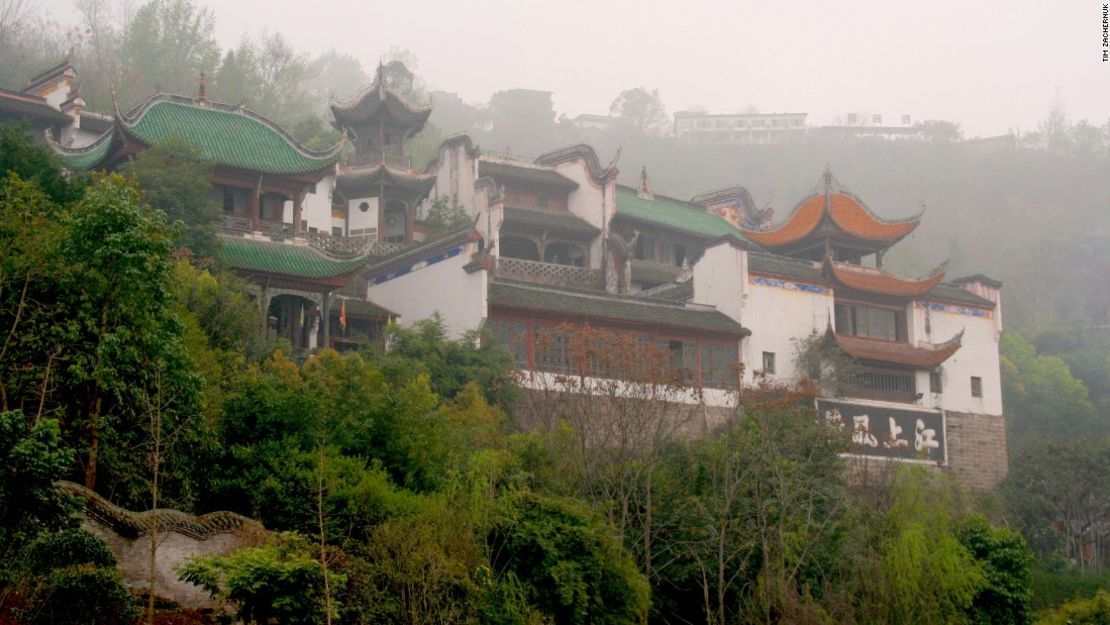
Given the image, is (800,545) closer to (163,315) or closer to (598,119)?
(163,315)

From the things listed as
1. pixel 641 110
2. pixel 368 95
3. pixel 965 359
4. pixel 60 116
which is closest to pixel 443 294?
pixel 368 95

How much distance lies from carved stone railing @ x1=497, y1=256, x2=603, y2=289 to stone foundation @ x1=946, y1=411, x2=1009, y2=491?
31.6ft

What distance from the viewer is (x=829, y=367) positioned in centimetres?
3014

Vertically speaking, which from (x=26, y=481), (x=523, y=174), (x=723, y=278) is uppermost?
(x=523, y=174)

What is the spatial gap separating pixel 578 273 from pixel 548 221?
5.53 ft

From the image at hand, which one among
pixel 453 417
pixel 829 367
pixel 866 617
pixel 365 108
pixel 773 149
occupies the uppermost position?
pixel 773 149

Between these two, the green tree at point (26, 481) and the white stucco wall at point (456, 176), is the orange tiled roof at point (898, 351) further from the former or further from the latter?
the green tree at point (26, 481)

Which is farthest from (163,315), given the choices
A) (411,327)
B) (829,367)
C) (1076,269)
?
(1076,269)

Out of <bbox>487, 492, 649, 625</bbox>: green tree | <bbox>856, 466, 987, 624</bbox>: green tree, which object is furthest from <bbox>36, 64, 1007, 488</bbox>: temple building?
<bbox>487, 492, 649, 625</bbox>: green tree

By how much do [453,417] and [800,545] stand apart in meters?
5.49

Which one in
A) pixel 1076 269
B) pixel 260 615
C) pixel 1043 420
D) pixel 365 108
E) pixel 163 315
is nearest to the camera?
pixel 260 615

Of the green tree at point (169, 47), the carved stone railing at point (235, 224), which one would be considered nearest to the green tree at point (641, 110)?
the green tree at point (169, 47)

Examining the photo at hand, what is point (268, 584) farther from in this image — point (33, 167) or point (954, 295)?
point (954, 295)

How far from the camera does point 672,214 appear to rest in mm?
38688
